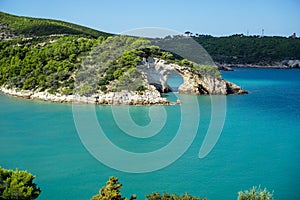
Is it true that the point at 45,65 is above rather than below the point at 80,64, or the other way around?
above

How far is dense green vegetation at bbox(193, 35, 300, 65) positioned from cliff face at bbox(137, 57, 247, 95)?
153 feet

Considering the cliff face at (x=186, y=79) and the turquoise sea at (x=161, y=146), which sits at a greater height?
the cliff face at (x=186, y=79)

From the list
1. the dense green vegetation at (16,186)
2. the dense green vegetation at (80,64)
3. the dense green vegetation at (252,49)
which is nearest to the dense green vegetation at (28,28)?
the dense green vegetation at (80,64)

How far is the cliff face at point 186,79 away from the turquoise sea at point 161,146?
6.26 meters

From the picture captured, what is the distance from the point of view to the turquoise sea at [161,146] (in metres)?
13.0

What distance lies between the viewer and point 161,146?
17.8 m

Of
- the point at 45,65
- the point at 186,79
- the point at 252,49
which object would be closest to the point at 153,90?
the point at 186,79

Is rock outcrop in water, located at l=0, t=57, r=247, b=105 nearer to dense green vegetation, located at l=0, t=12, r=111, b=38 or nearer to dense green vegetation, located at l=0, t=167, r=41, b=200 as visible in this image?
dense green vegetation, located at l=0, t=12, r=111, b=38

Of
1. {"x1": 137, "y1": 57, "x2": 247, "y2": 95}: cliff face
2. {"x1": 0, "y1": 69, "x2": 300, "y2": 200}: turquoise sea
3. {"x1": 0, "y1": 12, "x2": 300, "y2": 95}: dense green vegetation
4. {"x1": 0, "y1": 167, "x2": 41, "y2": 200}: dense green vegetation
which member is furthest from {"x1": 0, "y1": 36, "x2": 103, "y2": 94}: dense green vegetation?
{"x1": 0, "y1": 167, "x2": 41, "y2": 200}: dense green vegetation

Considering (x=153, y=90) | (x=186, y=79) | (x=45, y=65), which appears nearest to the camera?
(x=153, y=90)

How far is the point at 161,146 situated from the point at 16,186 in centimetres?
971

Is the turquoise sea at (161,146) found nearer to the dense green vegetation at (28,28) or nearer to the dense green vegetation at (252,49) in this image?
the dense green vegetation at (28,28)

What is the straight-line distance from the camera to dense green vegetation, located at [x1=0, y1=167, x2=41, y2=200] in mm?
8844

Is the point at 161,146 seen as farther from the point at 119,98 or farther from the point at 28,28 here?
the point at 28,28
